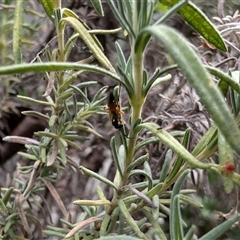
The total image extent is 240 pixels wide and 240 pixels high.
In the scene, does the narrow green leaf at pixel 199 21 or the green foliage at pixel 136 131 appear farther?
the narrow green leaf at pixel 199 21

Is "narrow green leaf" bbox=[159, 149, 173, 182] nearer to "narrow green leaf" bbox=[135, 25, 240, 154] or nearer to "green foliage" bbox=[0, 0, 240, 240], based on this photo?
"green foliage" bbox=[0, 0, 240, 240]

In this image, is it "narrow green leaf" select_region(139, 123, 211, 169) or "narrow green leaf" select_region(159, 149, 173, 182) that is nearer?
"narrow green leaf" select_region(139, 123, 211, 169)

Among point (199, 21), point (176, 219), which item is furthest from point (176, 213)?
point (199, 21)

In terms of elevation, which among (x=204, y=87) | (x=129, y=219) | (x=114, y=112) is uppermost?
(x=204, y=87)

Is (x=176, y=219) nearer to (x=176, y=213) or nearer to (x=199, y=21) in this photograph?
(x=176, y=213)

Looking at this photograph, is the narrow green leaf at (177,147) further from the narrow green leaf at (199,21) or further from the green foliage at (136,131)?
the narrow green leaf at (199,21)

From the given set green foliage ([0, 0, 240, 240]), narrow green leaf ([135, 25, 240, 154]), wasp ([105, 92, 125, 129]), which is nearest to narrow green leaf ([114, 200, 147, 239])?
green foliage ([0, 0, 240, 240])

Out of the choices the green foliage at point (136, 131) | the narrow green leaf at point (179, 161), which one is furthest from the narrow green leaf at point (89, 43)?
the narrow green leaf at point (179, 161)

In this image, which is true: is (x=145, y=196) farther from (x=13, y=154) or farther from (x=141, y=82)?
(x=13, y=154)

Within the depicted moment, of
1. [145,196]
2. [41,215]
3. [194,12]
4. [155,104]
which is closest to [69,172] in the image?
[41,215]

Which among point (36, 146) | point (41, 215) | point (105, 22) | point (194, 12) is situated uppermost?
point (194, 12)

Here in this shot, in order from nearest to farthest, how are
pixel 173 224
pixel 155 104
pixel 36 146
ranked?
pixel 173 224, pixel 36 146, pixel 155 104
